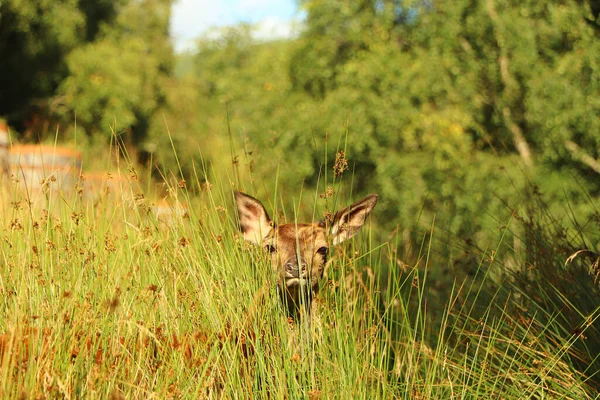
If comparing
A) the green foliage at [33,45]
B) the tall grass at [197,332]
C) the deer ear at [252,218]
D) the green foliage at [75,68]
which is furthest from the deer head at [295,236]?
the green foliage at [33,45]

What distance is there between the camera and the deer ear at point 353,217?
202 inches

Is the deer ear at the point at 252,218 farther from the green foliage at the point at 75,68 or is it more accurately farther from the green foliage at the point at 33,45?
the green foliage at the point at 33,45

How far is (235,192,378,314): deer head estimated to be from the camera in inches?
198

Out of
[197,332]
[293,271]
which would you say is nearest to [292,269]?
[293,271]

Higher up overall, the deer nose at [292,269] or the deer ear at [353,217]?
the deer ear at [353,217]

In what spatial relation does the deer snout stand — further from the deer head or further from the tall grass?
the tall grass

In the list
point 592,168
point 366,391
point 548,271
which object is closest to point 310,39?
point 592,168

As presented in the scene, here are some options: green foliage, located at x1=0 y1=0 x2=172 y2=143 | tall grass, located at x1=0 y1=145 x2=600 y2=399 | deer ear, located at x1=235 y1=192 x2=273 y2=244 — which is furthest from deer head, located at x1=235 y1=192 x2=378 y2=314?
green foliage, located at x1=0 y1=0 x2=172 y2=143

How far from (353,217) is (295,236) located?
387 millimetres

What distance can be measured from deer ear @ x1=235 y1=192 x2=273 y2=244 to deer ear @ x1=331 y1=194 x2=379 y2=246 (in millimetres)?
449

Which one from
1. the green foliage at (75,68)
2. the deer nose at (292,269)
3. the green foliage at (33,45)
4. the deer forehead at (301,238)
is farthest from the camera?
the green foliage at (75,68)

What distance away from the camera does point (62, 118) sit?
25453mm

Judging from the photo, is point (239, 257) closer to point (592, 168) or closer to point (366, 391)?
point (366, 391)

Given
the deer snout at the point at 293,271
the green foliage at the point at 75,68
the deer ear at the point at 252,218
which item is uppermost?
the deer ear at the point at 252,218
